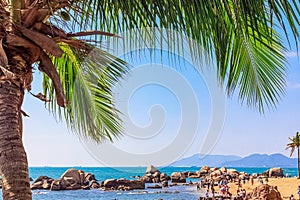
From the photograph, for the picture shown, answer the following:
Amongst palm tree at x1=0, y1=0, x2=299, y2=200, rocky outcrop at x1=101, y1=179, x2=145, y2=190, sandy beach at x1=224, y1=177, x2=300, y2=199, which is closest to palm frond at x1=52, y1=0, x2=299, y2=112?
palm tree at x1=0, y1=0, x2=299, y2=200

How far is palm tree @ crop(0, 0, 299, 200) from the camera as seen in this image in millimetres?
2387

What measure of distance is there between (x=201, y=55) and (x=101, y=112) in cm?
265

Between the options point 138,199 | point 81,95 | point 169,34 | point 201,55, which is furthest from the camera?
point 138,199

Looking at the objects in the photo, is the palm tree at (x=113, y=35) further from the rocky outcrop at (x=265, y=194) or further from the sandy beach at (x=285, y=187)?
the sandy beach at (x=285, y=187)

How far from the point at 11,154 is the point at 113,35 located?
44.8 inches

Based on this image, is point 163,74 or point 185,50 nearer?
point 185,50

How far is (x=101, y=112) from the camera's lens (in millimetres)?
5184

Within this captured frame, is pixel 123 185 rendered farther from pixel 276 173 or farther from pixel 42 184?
pixel 276 173

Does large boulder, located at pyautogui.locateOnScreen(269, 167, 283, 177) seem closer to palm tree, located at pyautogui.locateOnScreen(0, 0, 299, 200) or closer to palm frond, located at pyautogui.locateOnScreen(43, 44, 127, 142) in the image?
palm frond, located at pyautogui.locateOnScreen(43, 44, 127, 142)

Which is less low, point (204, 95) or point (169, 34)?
point (169, 34)

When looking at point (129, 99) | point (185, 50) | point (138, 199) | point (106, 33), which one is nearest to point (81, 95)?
point (129, 99)

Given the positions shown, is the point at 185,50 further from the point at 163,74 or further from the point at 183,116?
the point at 183,116

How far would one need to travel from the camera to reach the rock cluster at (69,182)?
171 ft

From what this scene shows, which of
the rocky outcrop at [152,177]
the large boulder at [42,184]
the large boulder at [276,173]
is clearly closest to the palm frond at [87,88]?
the large boulder at [42,184]
